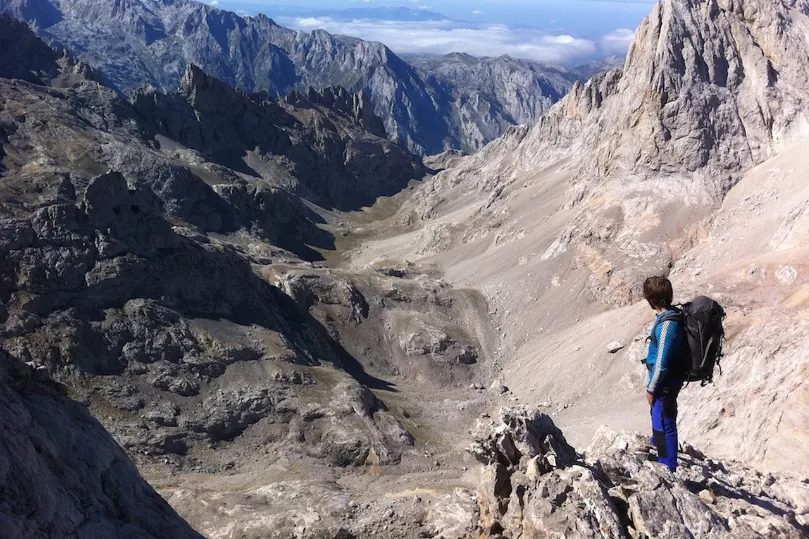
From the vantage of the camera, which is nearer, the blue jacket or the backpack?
the backpack

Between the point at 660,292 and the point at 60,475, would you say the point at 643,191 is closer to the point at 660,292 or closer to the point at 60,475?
the point at 660,292

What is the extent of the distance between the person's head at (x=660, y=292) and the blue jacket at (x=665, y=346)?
253 millimetres

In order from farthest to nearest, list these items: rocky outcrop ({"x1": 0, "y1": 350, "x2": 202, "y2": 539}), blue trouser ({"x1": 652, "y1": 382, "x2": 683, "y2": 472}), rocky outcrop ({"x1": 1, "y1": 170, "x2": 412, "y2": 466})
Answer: rocky outcrop ({"x1": 1, "y1": 170, "x2": 412, "y2": 466})
blue trouser ({"x1": 652, "y1": 382, "x2": 683, "y2": 472})
rocky outcrop ({"x1": 0, "y1": 350, "x2": 202, "y2": 539})

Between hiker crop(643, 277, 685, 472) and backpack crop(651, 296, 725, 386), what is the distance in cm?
14

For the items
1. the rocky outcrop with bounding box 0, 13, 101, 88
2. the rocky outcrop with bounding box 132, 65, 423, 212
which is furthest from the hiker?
the rocky outcrop with bounding box 0, 13, 101, 88

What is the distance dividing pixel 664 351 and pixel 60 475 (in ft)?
50.8

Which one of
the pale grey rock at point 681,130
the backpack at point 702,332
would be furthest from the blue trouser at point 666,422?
the pale grey rock at point 681,130

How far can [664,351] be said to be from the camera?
14.4 metres

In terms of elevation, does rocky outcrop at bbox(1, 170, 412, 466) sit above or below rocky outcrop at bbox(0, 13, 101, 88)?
below

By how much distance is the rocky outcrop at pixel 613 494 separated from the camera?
48.6ft

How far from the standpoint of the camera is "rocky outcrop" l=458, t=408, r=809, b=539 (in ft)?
48.6

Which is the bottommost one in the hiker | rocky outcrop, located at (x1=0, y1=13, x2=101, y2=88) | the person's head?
the hiker

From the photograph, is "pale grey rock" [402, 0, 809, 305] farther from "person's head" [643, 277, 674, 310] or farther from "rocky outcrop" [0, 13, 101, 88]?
"rocky outcrop" [0, 13, 101, 88]

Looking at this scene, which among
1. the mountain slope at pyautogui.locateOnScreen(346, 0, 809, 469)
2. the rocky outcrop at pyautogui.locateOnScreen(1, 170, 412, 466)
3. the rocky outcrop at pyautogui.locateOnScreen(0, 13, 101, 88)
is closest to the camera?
the rocky outcrop at pyautogui.locateOnScreen(1, 170, 412, 466)
